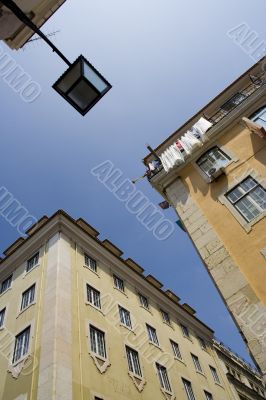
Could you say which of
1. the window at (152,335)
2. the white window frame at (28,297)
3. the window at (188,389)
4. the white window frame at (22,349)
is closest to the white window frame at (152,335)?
the window at (152,335)

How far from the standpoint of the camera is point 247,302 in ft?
27.7

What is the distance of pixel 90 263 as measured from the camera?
20.8m

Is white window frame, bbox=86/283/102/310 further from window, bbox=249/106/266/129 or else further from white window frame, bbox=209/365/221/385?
white window frame, bbox=209/365/221/385

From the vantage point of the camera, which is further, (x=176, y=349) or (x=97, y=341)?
(x=176, y=349)

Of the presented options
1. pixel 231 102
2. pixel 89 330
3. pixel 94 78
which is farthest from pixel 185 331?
pixel 94 78

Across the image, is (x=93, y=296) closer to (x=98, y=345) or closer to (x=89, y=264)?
(x=89, y=264)

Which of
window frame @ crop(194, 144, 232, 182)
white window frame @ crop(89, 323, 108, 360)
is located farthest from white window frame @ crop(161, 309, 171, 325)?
window frame @ crop(194, 144, 232, 182)

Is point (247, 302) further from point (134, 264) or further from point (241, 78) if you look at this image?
point (134, 264)

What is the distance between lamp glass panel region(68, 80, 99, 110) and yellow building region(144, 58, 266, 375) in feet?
22.2

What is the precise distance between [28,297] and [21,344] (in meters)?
3.01

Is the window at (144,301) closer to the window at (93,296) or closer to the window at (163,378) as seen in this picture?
the window at (163,378)

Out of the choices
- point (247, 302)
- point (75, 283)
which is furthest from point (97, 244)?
point (247, 302)

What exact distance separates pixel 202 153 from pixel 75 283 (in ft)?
33.1

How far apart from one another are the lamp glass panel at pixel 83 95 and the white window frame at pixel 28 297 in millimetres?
14336
